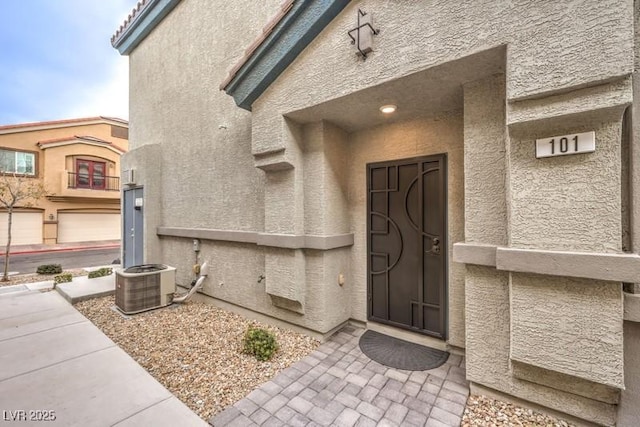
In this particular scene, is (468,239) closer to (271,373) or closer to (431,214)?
(431,214)

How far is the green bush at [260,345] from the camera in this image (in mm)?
3460

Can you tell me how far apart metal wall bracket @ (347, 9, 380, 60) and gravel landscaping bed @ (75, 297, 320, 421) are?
4009 mm

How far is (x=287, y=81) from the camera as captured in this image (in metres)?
3.66

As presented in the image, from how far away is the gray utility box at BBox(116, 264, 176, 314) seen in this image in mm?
4980

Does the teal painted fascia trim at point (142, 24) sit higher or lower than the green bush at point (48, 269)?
higher

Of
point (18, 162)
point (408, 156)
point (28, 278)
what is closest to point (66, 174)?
point (18, 162)

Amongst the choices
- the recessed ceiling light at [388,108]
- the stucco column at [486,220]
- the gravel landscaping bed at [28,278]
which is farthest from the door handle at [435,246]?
the gravel landscaping bed at [28,278]

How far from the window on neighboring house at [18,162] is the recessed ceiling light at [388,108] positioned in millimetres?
21493

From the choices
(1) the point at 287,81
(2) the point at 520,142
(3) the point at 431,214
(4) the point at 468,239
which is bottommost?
(4) the point at 468,239

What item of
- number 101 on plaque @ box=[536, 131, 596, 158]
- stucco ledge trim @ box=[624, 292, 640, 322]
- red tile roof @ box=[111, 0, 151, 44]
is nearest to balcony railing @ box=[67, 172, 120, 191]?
red tile roof @ box=[111, 0, 151, 44]

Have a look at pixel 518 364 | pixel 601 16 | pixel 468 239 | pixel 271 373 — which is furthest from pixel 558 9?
pixel 271 373

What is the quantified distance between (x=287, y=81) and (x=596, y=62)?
3193 mm

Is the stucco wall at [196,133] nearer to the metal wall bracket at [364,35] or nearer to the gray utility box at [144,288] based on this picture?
the gray utility box at [144,288]

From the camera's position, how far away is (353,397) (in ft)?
8.96
